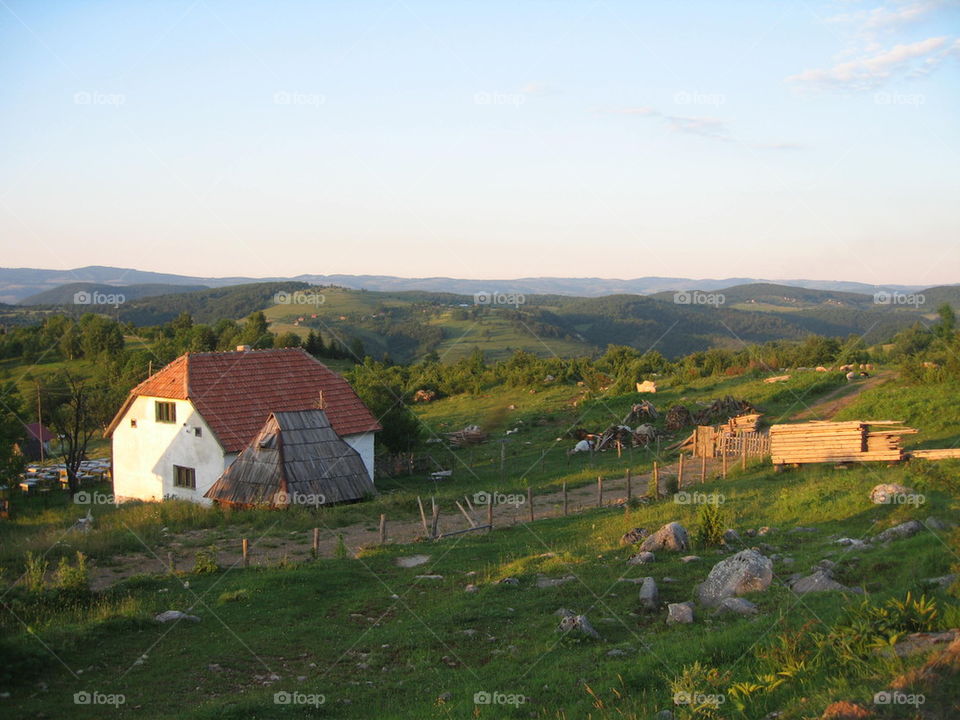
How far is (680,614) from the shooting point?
35.8ft

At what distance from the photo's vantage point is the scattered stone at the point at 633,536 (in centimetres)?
1619

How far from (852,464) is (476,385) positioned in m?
31.1

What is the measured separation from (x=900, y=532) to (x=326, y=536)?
525 inches

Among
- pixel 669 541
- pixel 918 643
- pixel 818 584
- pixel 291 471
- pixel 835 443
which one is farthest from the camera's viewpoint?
pixel 291 471

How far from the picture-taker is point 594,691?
8.57 meters

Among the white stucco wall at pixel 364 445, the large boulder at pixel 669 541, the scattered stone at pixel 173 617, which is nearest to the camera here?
the scattered stone at pixel 173 617

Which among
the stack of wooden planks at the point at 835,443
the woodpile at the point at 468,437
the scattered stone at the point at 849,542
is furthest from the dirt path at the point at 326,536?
the woodpile at the point at 468,437

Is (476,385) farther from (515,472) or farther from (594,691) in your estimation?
(594,691)

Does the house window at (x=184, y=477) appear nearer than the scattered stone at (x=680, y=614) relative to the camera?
No

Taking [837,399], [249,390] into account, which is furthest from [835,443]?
[249,390]

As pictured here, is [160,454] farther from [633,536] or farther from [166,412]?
[633,536]

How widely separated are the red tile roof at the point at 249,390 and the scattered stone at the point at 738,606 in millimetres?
20114

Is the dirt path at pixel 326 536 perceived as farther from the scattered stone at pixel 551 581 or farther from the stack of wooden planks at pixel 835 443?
the scattered stone at pixel 551 581

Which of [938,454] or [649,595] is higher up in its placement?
[938,454]
